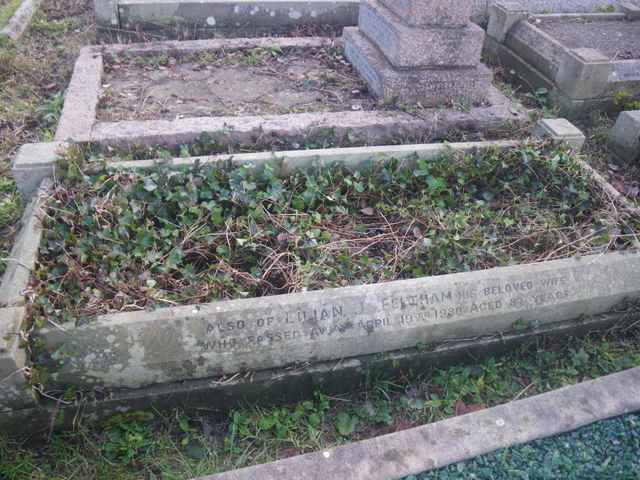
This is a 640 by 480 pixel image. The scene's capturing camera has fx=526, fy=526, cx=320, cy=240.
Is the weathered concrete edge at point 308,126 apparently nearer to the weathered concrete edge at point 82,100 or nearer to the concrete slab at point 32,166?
the weathered concrete edge at point 82,100

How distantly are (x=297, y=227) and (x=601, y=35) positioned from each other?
201 inches

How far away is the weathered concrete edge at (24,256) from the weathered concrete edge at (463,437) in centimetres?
123

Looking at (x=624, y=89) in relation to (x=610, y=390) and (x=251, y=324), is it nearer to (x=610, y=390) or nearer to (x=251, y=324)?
(x=610, y=390)

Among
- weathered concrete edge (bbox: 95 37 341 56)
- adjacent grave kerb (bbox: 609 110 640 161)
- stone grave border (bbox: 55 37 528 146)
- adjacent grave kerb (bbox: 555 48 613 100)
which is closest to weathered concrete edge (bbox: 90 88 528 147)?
stone grave border (bbox: 55 37 528 146)

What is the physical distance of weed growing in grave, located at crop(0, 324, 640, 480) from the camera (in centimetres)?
240

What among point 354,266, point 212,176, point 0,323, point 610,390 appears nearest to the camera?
point 0,323

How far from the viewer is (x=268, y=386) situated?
2.59 meters

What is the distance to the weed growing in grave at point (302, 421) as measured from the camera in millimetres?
2402

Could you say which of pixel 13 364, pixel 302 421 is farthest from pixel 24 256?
pixel 302 421

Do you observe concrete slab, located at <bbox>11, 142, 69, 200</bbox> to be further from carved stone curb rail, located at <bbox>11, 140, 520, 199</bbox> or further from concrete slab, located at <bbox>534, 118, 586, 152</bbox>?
concrete slab, located at <bbox>534, 118, 586, 152</bbox>

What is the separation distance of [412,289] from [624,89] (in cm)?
383

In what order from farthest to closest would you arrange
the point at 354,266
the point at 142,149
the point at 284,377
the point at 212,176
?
the point at 142,149
the point at 212,176
the point at 354,266
the point at 284,377

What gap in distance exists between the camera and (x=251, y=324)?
8.13 feet

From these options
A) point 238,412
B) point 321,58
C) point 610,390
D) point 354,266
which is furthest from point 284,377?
point 321,58
